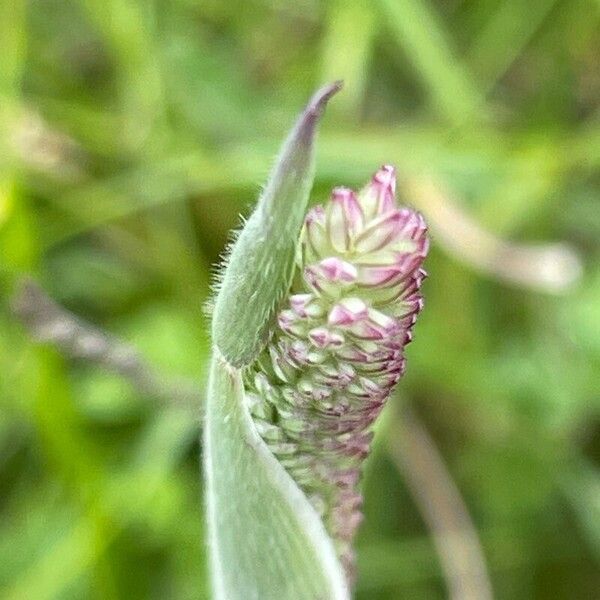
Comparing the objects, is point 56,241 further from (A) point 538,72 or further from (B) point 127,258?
(A) point 538,72

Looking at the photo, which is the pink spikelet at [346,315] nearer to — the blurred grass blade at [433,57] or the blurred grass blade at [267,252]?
the blurred grass blade at [267,252]

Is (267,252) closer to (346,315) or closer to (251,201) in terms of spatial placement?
(346,315)

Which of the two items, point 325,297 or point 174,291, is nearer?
point 325,297

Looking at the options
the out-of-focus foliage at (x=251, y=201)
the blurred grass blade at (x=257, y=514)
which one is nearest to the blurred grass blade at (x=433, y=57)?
the out-of-focus foliage at (x=251, y=201)

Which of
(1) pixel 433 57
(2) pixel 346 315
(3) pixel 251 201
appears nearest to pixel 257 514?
(2) pixel 346 315

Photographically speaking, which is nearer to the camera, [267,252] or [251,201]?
[267,252]

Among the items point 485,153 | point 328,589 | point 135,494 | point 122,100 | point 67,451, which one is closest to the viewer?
point 328,589

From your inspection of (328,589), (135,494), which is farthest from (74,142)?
(328,589)
